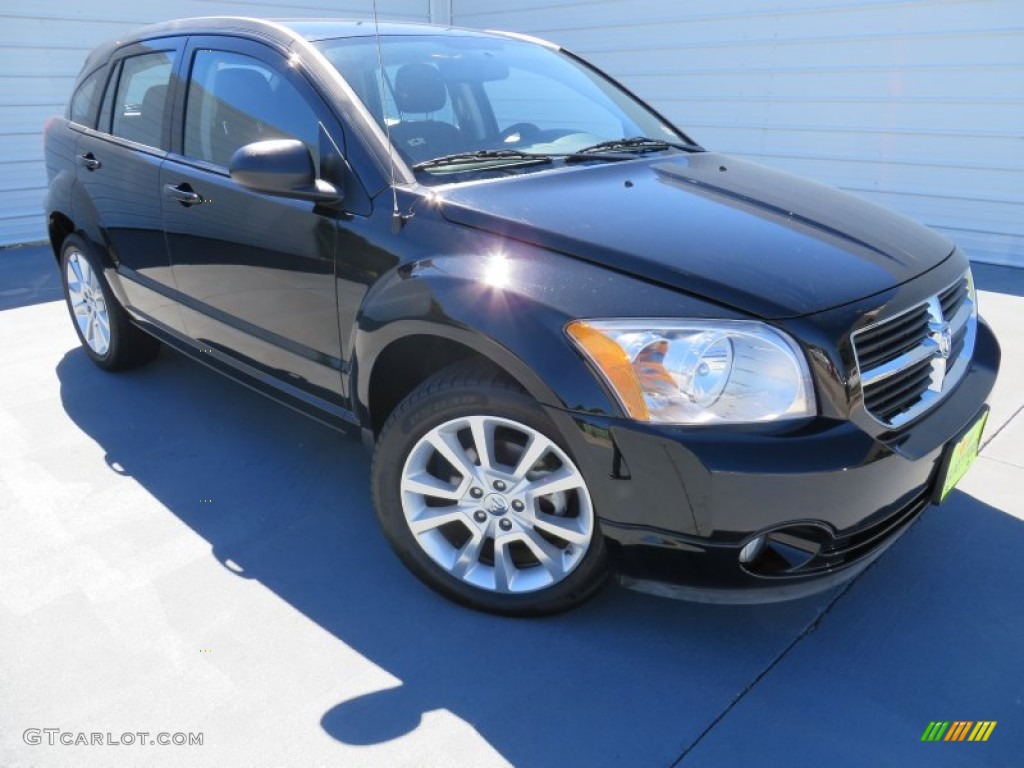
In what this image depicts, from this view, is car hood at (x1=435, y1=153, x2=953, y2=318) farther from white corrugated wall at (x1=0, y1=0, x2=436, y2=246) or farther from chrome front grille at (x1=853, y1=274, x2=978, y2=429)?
white corrugated wall at (x1=0, y1=0, x2=436, y2=246)

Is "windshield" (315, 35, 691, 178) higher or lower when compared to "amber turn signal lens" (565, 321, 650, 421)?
higher

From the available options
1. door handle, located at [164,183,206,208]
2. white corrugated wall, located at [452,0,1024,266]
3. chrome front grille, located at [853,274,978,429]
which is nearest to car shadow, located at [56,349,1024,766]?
chrome front grille, located at [853,274,978,429]

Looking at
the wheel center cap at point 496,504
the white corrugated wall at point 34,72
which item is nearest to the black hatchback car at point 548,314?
the wheel center cap at point 496,504

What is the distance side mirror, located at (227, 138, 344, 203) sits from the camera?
2219 millimetres

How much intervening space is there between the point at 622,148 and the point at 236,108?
1398 millimetres

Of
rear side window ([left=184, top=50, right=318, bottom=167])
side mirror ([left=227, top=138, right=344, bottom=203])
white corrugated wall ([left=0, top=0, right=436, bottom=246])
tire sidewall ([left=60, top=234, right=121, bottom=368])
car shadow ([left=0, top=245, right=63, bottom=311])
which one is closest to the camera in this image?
side mirror ([left=227, top=138, right=344, bottom=203])

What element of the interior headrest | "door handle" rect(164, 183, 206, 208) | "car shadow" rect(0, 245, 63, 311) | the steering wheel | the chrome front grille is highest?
the interior headrest

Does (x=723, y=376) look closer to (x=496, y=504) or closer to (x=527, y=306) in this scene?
(x=527, y=306)

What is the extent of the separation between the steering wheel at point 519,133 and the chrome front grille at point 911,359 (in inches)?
54.2

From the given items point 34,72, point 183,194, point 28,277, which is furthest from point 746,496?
point 34,72

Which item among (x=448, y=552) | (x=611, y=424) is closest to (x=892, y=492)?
(x=611, y=424)

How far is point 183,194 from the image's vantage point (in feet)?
9.57

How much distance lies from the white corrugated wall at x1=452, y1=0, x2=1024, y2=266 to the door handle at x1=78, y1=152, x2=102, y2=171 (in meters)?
5.80

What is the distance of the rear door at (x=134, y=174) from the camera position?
3.16 meters
